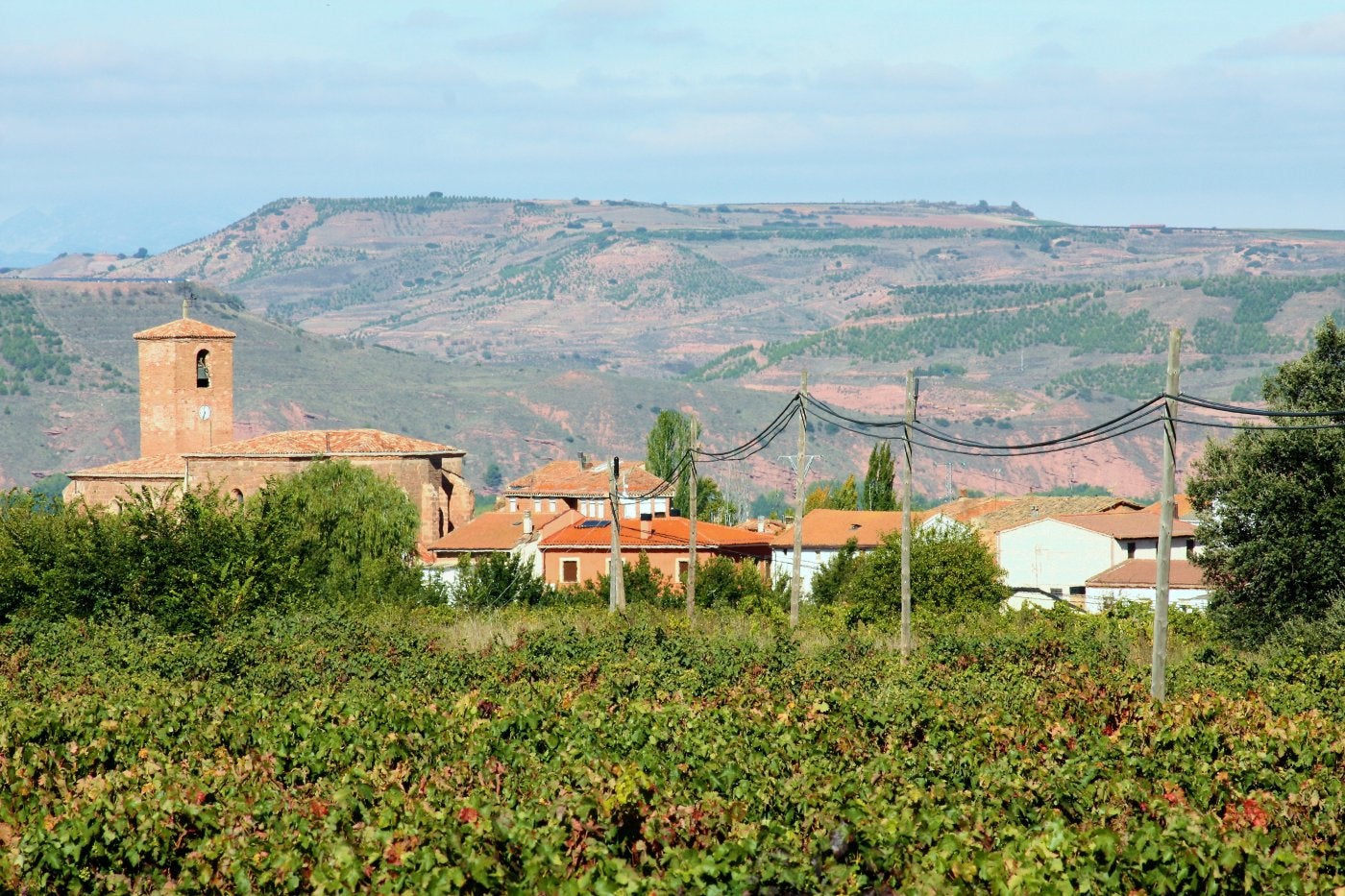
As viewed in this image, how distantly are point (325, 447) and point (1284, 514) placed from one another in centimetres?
4057

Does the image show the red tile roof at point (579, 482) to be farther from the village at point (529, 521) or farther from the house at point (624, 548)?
the house at point (624, 548)

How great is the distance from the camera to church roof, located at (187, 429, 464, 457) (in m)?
67.2

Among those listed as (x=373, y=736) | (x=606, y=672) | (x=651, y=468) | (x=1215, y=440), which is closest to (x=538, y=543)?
(x=651, y=468)

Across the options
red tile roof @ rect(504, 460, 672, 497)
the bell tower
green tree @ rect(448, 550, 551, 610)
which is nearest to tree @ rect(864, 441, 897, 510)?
red tile roof @ rect(504, 460, 672, 497)

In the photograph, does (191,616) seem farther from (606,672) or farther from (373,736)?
(373,736)

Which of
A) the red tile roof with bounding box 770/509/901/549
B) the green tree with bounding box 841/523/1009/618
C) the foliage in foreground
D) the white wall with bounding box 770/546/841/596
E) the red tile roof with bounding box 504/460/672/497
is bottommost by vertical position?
the white wall with bounding box 770/546/841/596

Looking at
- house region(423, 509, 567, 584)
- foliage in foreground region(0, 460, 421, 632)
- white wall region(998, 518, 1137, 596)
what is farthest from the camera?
white wall region(998, 518, 1137, 596)

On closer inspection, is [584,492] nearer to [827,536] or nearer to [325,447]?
[827,536]

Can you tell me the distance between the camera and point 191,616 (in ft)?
132

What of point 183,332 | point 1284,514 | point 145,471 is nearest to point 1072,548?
point 1284,514

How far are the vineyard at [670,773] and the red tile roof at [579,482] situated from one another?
152 ft

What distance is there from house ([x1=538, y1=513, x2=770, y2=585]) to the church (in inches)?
250

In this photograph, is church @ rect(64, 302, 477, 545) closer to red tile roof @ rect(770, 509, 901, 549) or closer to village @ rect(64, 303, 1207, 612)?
village @ rect(64, 303, 1207, 612)

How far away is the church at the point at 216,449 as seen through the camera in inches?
2645
